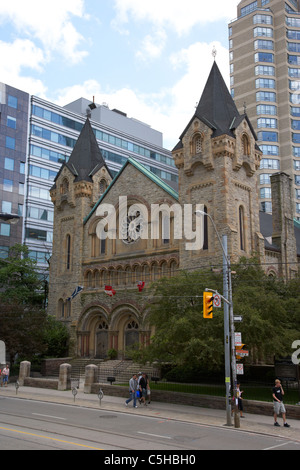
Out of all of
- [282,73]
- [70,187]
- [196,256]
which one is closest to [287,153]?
[282,73]

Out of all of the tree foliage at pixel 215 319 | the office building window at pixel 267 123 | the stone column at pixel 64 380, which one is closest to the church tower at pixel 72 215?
the stone column at pixel 64 380

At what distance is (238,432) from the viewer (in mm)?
17156

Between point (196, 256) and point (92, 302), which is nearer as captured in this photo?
point (196, 256)

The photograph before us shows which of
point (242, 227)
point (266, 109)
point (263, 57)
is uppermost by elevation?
point (263, 57)

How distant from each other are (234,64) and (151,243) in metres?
54.5

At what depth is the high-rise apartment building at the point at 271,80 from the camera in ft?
246

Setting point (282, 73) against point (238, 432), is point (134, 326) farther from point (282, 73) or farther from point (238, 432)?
point (282, 73)

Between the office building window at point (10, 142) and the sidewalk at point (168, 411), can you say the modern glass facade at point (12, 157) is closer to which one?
the office building window at point (10, 142)

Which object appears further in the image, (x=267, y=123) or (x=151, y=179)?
(x=267, y=123)

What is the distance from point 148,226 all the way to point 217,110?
Answer: 10.3 metres

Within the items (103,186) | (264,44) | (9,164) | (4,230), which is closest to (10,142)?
(9,164)

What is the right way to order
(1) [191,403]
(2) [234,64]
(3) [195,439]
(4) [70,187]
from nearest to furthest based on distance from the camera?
(3) [195,439] → (1) [191,403] → (4) [70,187] → (2) [234,64]

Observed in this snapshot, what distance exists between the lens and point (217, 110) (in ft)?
116

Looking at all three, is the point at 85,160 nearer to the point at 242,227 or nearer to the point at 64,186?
the point at 64,186
